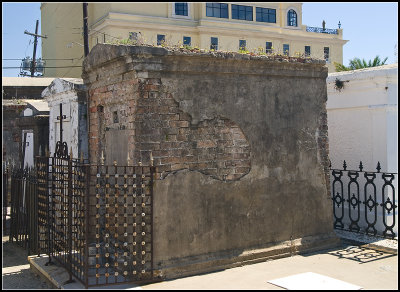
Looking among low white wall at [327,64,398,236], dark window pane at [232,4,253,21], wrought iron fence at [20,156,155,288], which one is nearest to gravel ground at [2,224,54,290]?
wrought iron fence at [20,156,155,288]

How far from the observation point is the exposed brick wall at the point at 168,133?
20.9 ft

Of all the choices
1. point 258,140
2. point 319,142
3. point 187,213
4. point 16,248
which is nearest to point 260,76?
point 258,140

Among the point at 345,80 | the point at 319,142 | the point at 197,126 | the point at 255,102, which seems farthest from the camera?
the point at 345,80

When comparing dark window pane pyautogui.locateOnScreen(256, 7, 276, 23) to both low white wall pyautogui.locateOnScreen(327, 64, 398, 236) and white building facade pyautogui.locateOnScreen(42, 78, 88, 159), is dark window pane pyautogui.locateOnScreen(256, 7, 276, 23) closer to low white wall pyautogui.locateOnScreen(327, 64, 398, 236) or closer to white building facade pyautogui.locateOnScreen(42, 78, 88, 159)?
low white wall pyautogui.locateOnScreen(327, 64, 398, 236)

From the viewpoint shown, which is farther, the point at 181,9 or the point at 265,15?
the point at 265,15

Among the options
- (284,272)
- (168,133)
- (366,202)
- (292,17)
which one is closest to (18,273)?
(168,133)

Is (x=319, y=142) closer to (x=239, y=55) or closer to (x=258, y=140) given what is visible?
(x=258, y=140)

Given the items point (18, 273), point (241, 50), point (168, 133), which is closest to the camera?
point (168, 133)

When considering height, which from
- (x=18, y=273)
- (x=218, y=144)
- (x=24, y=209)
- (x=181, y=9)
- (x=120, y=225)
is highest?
(x=181, y=9)

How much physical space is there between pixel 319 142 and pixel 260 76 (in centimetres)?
155

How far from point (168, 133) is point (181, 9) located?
34.2m

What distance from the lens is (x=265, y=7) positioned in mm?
42188

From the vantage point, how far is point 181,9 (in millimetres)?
38938

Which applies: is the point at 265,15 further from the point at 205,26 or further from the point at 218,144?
the point at 218,144
